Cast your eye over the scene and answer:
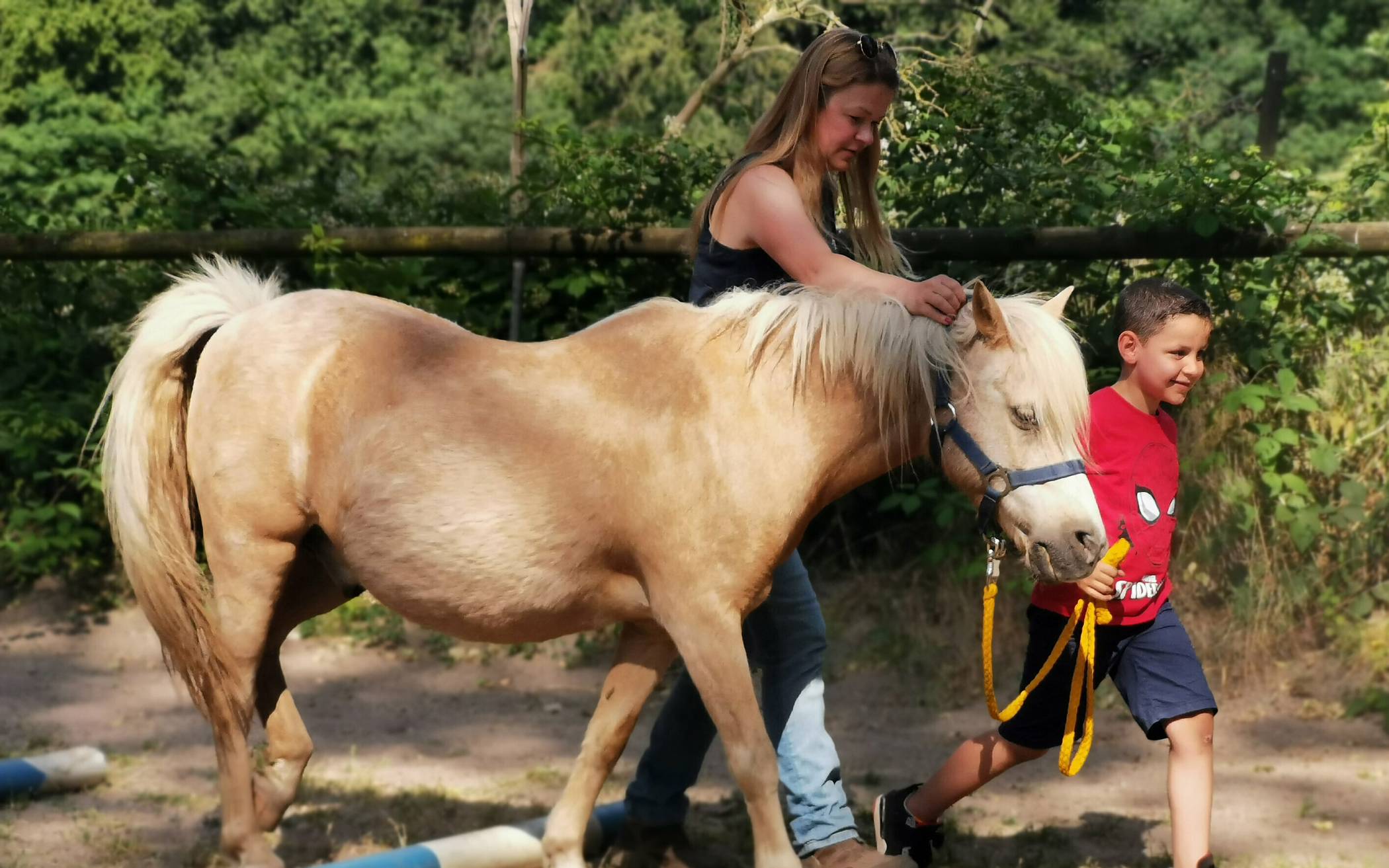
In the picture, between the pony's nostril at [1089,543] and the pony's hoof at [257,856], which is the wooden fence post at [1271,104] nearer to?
the pony's nostril at [1089,543]

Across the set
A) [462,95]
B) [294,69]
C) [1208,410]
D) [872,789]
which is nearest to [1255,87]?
[462,95]

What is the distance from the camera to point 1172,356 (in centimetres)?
307

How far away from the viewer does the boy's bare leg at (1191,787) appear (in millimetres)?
2994

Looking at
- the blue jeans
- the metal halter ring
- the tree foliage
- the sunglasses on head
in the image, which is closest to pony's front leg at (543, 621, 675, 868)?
the blue jeans

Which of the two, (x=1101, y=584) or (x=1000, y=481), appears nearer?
(x=1000, y=481)

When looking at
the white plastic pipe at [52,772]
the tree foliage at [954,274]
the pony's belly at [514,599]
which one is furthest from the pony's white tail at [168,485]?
the tree foliage at [954,274]

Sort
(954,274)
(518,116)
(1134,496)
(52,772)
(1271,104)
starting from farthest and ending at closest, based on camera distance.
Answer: (1271,104) < (518,116) < (954,274) < (52,772) < (1134,496)

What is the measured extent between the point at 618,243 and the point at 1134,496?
2857 mm

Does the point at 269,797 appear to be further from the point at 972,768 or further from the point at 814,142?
the point at 814,142

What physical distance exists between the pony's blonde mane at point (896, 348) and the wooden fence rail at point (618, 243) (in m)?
1.85

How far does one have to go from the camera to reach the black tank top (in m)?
3.12

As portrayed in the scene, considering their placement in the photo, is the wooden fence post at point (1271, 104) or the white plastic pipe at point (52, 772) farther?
the wooden fence post at point (1271, 104)

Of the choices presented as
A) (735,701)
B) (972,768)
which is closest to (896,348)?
(735,701)

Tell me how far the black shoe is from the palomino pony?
602mm
